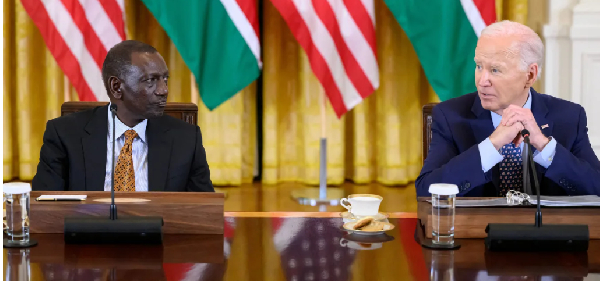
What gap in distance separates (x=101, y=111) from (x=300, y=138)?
2881 millimetres

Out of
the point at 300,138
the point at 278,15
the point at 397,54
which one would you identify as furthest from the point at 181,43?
the point at 397,54

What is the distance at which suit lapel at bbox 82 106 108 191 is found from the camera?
232 cm

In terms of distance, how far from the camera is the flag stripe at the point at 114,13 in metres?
4.31

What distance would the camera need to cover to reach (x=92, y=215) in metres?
1.69

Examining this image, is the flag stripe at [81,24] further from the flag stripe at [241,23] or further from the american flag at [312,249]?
the american flag at [312,249]

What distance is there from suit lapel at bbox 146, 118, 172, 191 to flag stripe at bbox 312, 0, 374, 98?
6.92ft

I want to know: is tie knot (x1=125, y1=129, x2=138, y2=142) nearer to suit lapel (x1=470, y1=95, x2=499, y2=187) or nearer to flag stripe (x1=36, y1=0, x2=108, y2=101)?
suit lapel (x1=470, y1=95, x2=499, y2=187)

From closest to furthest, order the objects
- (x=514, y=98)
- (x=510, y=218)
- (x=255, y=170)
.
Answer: (x=510, y=218) → (x=514, y=98) → (x=255, y=170)

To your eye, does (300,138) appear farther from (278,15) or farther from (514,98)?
(514,98)

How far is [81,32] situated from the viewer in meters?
4.32

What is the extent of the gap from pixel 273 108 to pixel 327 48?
872mm

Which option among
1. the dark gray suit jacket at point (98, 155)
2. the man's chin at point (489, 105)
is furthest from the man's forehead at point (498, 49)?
the dark gray suit jacket at point (98, 155)

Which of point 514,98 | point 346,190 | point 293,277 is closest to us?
point 293,277

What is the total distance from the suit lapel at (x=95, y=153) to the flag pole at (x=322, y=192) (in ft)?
7.57
